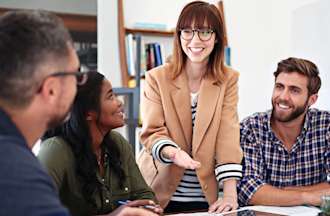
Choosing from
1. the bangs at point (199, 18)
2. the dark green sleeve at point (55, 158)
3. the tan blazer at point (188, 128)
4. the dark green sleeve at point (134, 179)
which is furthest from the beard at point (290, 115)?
the dark green sleeve at point (55, 158)

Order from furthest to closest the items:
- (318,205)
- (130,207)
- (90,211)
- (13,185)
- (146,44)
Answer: (146,44)
(318,205)
(90,211)
(130,207)
(13,185)

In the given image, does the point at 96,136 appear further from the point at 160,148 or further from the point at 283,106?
the point at 283,106

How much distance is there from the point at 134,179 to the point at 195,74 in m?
0.46

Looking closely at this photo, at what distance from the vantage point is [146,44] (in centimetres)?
354

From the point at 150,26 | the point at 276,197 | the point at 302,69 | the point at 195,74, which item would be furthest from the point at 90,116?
the point at 150,26

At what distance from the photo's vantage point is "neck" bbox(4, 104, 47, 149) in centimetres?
85

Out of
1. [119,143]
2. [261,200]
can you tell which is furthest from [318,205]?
[119,143]

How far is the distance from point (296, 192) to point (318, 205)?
0.09m

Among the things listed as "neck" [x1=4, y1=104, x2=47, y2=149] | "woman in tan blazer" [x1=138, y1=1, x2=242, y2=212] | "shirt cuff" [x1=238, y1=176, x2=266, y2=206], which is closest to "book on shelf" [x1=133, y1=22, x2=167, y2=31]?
"woman in tan blazer" [x1=138, y1=1, x2=242, y2=212]

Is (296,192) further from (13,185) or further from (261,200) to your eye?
(13,185)

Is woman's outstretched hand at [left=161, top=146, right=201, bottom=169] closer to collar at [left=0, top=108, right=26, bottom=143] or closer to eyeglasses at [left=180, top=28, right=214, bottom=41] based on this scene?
eyeglasses at [left=180, top=28, right=214, bottom=41]

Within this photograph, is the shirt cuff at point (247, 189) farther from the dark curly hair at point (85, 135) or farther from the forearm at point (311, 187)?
the dark curly hair at point (85, 135)

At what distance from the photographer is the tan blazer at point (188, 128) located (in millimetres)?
1671

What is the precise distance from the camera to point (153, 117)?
5.54ft
